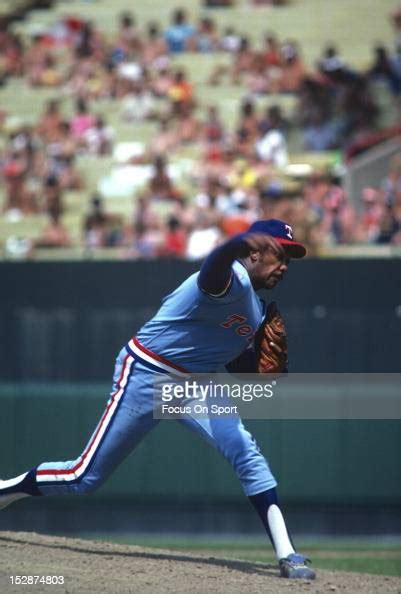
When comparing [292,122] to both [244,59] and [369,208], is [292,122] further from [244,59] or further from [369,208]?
[369,208]

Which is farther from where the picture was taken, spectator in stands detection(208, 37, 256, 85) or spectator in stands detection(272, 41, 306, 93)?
spectator in stands detection(208, 37, 256, 85)

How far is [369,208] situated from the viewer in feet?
41.5

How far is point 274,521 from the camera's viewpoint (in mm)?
5859

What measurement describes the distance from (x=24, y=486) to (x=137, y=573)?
29.7 inches

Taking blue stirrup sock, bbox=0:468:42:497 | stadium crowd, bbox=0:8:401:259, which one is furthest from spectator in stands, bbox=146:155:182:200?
blue stirrup sock, bbox=0:468:42:497

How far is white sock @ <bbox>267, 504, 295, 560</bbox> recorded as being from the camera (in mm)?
5848

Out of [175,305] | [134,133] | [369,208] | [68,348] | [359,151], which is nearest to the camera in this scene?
[175,305]

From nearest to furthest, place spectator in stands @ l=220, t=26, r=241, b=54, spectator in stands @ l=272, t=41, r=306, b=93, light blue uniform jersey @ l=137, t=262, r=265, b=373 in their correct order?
light blue uniform jersey @ l=137, t=262, r=265, b=373
spectator in stands @ l=272, t=41, r=306, b=93
spectator in stands @ l=220, t=26, r=241, b=54

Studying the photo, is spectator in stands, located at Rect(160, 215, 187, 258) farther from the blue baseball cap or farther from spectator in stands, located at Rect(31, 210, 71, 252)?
the blue baseball cap

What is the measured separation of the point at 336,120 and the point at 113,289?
5.32 metres

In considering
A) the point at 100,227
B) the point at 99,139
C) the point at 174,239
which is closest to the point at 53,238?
the point at 100,227

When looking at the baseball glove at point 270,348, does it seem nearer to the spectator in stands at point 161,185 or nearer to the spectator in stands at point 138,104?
the spectator in stands at point 161,185

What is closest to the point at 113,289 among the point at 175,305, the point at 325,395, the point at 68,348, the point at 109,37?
the point at 68,348

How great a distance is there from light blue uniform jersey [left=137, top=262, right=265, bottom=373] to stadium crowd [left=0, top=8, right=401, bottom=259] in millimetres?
5435
